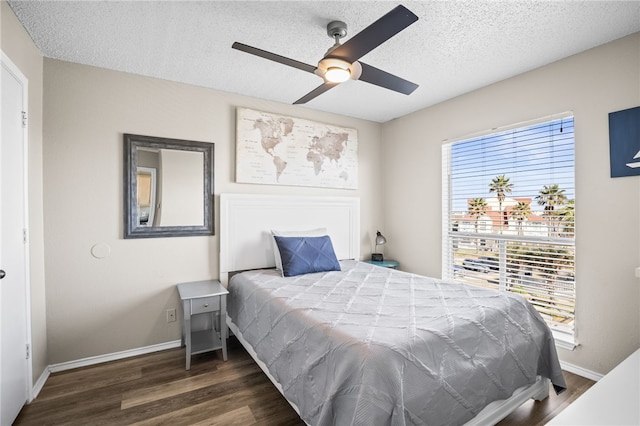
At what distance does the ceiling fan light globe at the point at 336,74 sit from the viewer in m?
1.88

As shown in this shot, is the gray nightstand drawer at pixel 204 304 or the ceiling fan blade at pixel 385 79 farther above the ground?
the ceiling fan blade at pixel 385 79

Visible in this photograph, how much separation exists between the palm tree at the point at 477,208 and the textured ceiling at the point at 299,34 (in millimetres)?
1163

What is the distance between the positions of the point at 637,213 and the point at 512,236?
0.90m

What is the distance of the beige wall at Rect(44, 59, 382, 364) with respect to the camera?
2.52 m

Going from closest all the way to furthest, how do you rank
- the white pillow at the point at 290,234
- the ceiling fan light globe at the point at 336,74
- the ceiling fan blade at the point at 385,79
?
the ceiling fan light globe at the point at 336,74 < the ceiling fan blade at the point at 385,79 < the white pillow at the point at 290,234

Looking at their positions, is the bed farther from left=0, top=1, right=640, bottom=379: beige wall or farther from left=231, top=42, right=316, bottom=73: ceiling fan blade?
left=231, top=42, right=316, bottom=73: ceiling fan blade

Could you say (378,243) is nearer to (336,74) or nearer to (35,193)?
(336,74)

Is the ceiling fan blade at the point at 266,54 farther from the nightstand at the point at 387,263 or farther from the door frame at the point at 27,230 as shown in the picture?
the nightstand at the point at 387,263

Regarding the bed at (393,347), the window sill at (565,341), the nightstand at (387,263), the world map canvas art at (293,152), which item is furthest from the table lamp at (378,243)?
the window sill at (565,341)

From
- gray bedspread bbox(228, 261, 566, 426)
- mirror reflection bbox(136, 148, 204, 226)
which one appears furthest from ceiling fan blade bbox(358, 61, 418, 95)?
mirror reflection bbox(136, 148, 204, 226)

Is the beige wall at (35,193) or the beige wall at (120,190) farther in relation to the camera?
the beige wall at (120,190)

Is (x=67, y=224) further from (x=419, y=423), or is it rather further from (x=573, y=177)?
(x=573, y=177)

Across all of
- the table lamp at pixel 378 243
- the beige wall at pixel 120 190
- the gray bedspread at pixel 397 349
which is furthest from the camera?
the table lamp at pixel 378 243

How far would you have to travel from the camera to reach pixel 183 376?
2455 mm
